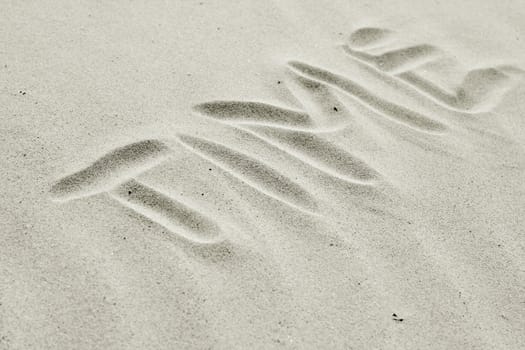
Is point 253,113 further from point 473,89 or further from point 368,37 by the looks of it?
point 473,89

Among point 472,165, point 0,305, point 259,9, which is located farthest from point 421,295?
point 259,9

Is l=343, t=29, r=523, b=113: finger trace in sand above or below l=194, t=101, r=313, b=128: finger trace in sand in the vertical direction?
above

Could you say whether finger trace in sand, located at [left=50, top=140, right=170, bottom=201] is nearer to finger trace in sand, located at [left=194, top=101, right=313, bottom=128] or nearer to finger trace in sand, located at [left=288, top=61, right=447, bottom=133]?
finger trace in sand, located at [left=194, top=101, right=313, bottom=128]

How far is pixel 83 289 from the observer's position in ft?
4.86

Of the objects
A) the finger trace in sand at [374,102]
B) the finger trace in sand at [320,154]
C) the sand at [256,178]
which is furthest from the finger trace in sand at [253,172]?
the finger trace in sand at [374,102]

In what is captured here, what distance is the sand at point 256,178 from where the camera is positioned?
58.8 inches

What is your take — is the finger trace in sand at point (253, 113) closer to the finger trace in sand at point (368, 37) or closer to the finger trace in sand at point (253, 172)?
the finger trace in sand at point (253, 172)

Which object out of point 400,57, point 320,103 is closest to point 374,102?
point 320,103

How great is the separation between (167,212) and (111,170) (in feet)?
0.70

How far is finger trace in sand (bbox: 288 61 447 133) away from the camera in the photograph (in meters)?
2.04

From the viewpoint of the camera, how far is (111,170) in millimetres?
1727

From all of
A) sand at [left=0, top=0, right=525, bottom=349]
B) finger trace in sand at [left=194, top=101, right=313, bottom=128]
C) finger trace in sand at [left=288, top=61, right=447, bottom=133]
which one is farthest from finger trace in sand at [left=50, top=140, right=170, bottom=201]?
finger trace in sand at [left=288, top=61, right=447, bottom=133]

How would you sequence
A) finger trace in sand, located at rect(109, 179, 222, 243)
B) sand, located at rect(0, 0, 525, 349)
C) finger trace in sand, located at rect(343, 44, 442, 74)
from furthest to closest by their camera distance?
finger trace in sand, located at rect(343, 44, 442, 74)
finger trace in sand, located at rect(109, 179, 222, 243)
sand, located at rect(0, 0, 525, 349)

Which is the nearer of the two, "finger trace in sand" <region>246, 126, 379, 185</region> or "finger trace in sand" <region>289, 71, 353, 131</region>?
"finger trace in sand" <region>246, 126, 379, 185</region>
